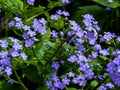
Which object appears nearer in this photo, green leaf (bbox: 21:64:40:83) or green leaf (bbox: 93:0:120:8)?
green leaf (bbox: 21:64:40:83)

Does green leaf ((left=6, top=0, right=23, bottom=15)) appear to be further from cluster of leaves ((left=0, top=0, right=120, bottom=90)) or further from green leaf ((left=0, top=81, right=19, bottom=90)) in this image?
green leaf ((left=0, top=81, right=19, bottom=90))

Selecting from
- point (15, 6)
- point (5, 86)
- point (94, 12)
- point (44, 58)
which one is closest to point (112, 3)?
point (94, 12)

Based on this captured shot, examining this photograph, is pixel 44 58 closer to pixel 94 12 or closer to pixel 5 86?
pixel 5 86

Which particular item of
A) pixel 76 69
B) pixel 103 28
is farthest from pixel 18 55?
pixel 103 28

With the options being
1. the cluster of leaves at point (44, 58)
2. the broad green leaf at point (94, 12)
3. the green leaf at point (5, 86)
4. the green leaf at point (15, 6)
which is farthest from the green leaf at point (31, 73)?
the broad green leaf at point (94, 12)

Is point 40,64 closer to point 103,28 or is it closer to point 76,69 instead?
point 76,69

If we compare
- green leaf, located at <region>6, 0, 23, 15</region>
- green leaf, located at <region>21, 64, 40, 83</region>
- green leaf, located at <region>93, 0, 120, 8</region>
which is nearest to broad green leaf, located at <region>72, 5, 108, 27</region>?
green leaf, located at <region>93, 0, 120, 8</region>

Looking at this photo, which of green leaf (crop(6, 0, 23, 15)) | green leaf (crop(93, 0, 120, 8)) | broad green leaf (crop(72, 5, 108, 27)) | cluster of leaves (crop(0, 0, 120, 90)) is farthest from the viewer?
broad green leaf (crop(72, 5, 108, 27))

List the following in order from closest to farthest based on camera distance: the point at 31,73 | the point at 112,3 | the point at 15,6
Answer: the point at 31,73, the point at 15,6, the point at 112,3
